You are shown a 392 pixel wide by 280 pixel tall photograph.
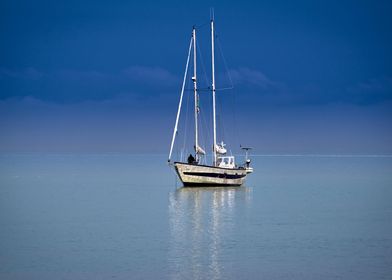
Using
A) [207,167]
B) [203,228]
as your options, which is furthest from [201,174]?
[203,228]

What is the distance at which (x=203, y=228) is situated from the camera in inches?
1809

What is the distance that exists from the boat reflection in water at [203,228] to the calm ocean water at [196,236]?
6 centimetres

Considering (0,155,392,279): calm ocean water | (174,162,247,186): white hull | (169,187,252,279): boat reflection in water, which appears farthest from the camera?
(174,162,247,186): white hull

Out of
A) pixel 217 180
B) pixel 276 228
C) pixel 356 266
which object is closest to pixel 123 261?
pixel 356 266

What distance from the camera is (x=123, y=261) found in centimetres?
3466

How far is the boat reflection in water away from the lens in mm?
33375

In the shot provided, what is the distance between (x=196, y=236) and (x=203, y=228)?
350cm

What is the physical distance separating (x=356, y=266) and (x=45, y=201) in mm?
40350

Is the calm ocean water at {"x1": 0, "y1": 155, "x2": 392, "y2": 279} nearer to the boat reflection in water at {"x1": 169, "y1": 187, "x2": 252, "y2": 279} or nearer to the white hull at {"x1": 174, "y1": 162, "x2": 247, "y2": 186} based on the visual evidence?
the boat reflection in water at {"x1": 169, "y1": 187, "x2": 252, "y2": 279}

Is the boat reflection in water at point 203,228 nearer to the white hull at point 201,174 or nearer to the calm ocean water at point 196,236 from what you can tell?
the calm ocean water at point 196,236

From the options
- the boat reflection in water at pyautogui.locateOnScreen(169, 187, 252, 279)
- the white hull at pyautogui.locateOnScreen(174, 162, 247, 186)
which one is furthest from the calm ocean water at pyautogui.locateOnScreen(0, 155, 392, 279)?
the white hull at pyautogui.locateOnScreen(174, 162, 247, 186)

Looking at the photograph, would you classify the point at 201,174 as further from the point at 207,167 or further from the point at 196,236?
the point at 196,236

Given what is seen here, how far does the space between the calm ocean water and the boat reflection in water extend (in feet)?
0.19

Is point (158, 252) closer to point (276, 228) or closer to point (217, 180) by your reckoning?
point (276, 228)
